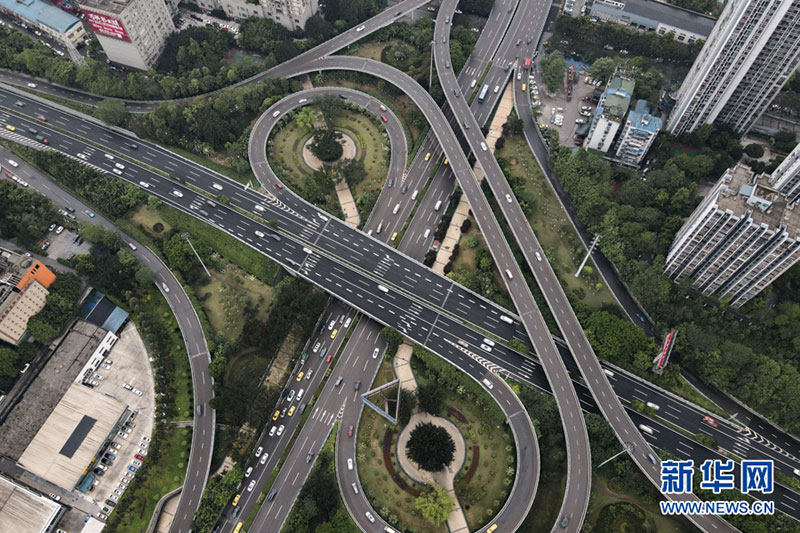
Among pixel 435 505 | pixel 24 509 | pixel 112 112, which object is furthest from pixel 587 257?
pixel 112 112

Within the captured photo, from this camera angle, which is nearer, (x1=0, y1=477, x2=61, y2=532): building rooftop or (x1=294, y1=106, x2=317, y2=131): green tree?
(x1=0, y1=477, x2=61, y2=532): building rooftop

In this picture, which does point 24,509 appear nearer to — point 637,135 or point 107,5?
point 107,5

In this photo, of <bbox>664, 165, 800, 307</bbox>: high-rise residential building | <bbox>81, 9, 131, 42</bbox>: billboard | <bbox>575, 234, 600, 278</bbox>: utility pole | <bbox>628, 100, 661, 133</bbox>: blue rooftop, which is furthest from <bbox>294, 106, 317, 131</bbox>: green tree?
<bbox>664, 165, 800, 307</bbox>: high-rise residential building

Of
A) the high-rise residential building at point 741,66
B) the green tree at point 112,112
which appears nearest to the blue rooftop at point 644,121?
the high-rise residential building at point 741,66

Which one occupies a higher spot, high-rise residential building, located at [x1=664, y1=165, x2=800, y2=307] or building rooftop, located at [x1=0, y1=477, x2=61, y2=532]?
high-rise residential building, located at [x1=664, y1=165, x2=800, y2=307]

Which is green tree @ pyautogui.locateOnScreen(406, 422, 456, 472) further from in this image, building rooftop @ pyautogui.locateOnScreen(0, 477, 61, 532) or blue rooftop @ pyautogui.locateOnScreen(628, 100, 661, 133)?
blue rooftop @ pyautogui.locateOnScreen(628, 100, 661, 133)

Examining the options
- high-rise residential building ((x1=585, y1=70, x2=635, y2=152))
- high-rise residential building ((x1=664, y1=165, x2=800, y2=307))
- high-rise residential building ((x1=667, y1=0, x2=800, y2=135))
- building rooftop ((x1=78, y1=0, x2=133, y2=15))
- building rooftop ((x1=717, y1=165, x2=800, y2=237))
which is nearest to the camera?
high-rise residential building ((x1=664, y1=165, x2=800, y2=307))
